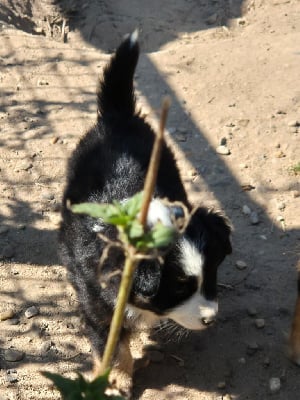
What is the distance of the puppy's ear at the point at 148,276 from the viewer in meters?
2.44

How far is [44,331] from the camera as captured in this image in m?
3.26

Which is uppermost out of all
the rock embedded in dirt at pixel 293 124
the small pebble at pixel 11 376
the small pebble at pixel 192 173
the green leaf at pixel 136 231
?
the green leaf at pixel 136 231

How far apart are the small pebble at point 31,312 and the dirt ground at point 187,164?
0.01 meters

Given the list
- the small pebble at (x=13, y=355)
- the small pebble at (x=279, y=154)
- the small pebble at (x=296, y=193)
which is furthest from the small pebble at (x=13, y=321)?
the small pebble at (x=279, y=154)

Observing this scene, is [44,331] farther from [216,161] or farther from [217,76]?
[217,76]

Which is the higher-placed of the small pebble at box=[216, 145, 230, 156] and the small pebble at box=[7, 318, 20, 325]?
the small pebble at box=[216, 145, 230, 156]

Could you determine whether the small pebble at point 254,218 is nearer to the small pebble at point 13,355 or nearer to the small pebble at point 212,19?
the small pebble at point 13,355

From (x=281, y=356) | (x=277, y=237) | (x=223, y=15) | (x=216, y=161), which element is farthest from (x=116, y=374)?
(x=223, y=15)

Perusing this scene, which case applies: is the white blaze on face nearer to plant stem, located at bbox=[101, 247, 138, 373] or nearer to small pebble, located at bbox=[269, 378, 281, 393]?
small pebble, located at bbox=[269, 378, 281, 393]

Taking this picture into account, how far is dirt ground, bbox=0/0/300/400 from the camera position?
10.3 ft

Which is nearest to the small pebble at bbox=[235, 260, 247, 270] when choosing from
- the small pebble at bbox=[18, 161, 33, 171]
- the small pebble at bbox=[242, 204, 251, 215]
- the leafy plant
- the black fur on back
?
the small pebble at bbox=[242, 204, 251, 215]

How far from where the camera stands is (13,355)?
3100mm

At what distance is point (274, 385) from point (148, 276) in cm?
97

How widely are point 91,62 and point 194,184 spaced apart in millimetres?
1577
